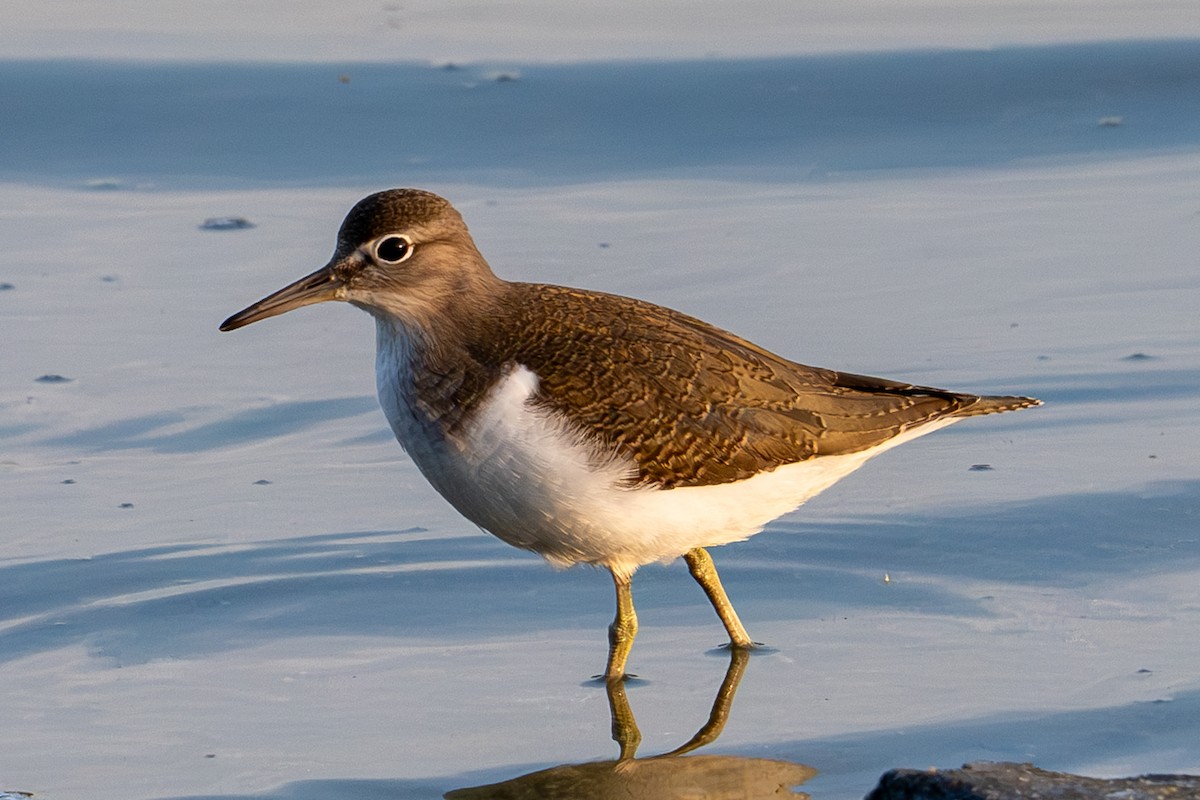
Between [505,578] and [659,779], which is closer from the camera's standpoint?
[659,779]

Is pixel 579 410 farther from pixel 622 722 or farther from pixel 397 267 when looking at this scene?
pixel 622 722

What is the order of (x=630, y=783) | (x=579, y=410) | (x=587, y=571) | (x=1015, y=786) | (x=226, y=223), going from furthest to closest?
1. (x=226, y=223)
2. (x=587, y=571)
3. (x=579, y=410)
4. (x=630, y=783)
5. (x=1015, y=786)

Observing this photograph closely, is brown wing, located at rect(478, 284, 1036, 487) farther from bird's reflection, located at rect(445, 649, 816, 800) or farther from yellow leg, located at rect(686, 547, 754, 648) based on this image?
bird's reflection, located at rect(445, 649, 816, 800)

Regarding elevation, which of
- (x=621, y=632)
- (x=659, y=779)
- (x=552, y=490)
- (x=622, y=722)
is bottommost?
(x=659, y=779)

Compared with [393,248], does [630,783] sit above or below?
below

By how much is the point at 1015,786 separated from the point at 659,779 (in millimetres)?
1315

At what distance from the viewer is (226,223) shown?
10.5 metres

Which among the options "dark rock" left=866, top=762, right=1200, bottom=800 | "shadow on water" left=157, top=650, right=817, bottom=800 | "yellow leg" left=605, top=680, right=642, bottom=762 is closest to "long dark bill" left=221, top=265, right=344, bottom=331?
"yellow leg" left=605, top=680, right=642, bottom=762

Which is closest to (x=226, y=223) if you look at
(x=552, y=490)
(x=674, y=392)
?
(x=674, y=392)

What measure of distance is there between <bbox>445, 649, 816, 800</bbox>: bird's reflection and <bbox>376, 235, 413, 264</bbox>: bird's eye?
176cm

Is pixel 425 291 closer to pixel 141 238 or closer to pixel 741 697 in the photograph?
pixel 741 697

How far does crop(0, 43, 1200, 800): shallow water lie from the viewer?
5.88m

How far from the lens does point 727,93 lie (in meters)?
12.2

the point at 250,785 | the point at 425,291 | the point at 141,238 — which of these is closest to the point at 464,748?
the point at 250,785
